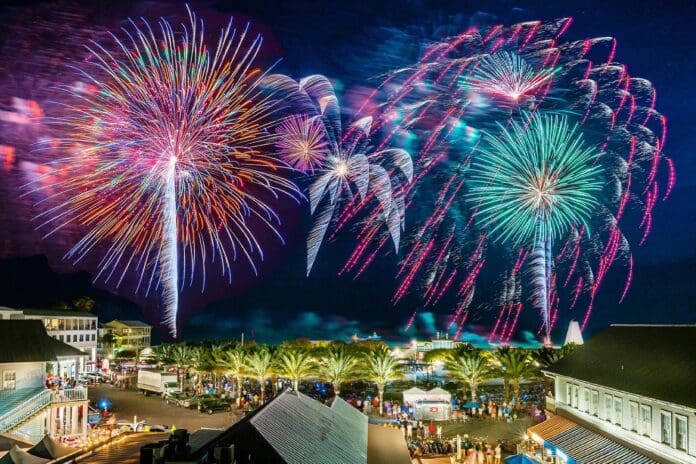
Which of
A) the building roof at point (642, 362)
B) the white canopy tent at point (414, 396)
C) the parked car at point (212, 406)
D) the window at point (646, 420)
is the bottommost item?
the parked car at point (212, 406)

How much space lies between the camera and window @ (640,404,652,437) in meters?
24.0

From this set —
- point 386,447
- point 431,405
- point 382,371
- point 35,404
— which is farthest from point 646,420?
point 382,371

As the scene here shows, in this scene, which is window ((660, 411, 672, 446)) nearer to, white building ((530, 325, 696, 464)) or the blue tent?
white building ((530, 325, 696, 464))

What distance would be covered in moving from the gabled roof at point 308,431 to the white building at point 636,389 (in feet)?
34.8

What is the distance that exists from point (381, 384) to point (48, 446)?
112ft

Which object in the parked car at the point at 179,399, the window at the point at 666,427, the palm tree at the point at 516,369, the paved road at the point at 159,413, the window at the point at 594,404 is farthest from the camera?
the parked car at the point at 179,399

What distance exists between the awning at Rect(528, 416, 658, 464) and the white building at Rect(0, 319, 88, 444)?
27.4 m

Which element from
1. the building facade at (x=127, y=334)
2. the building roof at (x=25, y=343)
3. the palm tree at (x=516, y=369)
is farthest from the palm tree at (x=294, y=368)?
the building facade at (x=127, y=334)

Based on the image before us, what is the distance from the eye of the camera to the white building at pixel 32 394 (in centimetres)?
3716

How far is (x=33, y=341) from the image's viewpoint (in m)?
43.7

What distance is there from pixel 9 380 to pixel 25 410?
485 centimetres

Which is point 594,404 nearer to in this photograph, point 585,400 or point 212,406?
A: point 585,400

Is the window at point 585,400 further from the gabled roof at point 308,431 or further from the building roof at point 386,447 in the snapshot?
the gabled roof at point 308,431

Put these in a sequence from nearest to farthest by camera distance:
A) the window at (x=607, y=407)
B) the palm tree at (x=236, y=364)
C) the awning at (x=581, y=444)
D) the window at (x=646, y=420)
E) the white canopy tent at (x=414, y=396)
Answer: the window at (x=646, y=420)
the awning at (x=581, y=444)
the window at (x=607, y=407)
the white canopy tent at (x=414, y=396)
the palm tree at (x=236, y=364)
